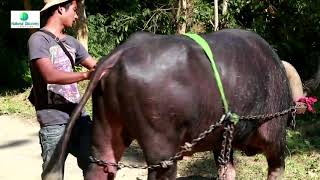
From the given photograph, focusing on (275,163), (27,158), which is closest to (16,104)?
(27,158)

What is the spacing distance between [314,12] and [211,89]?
253 inches

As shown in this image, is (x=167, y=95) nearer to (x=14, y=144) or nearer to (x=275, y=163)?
(x=275, y=163)

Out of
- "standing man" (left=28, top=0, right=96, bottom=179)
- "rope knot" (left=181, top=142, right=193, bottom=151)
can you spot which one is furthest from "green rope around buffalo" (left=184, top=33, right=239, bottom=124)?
"standing man" (left=28, top=0, right=96, bottom=179)

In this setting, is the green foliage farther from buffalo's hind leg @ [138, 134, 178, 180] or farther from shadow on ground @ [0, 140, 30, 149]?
buffalo's hind leg @ [138, 134, 178, 180]

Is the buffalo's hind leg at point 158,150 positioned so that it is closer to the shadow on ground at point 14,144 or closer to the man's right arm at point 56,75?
the man's right arm at point 56,75

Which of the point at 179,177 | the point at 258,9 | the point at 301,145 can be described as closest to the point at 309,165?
the point at 301,145

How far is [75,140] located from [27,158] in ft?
9.95

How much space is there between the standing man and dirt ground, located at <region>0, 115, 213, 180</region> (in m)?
1.84

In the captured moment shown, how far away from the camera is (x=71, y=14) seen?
11.8 ft

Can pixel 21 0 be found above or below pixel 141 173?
above

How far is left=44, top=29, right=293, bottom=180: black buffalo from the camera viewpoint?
3033 millimetres

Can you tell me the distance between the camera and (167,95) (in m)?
3.03

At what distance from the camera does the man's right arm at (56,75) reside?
329 cm

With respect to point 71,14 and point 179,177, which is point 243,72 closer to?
point 71,14
